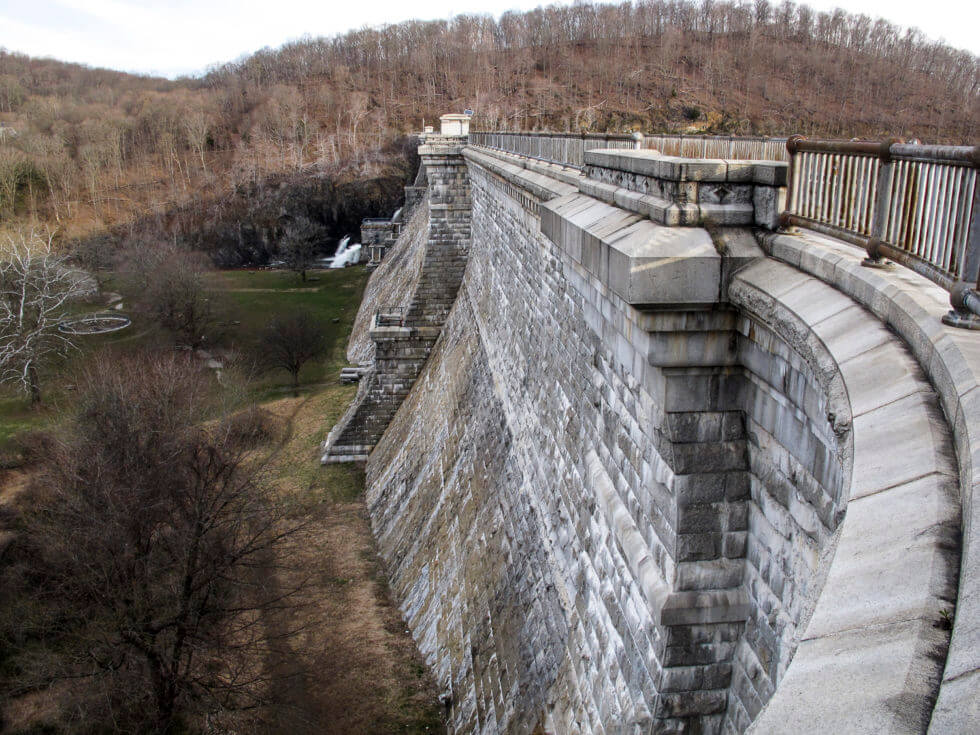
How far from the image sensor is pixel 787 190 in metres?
4.27

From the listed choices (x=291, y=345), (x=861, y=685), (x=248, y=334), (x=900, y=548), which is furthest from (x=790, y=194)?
(x=248, y=334)

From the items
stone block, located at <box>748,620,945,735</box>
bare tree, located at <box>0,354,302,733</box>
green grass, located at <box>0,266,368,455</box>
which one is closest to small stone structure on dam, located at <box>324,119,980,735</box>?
stone block, located at <box>748,620,945,735</box>

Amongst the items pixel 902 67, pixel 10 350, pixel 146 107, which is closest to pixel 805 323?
pixel 10 350

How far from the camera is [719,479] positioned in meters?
4.80

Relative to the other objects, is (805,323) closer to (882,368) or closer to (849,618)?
(882,368)

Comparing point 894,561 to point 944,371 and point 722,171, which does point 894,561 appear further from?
point 722,171

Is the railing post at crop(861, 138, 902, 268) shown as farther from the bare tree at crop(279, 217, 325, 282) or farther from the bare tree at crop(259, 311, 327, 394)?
the bare tree at crop(279, 217, 325, 282)

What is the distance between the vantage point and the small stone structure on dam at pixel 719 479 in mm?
1756

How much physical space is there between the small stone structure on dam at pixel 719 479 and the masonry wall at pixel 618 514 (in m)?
0.03

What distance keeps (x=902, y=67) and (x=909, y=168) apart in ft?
191

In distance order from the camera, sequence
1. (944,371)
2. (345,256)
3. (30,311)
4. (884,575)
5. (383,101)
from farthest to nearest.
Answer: (383,101) < (345,256) < (30,311) < (944,371) < (884,575)

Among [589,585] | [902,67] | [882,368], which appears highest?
[902,67]

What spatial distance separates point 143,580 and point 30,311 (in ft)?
87.1

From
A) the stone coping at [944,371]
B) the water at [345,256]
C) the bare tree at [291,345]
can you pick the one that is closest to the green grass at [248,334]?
the bare tree at [291,345]
